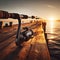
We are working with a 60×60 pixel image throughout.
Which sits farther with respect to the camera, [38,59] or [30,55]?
[30,55]

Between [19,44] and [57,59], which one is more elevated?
[19,44]

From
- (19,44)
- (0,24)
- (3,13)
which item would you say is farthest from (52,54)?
(3,13)

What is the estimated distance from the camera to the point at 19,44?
3.99 m

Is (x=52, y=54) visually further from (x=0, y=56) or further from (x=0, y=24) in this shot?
(x=0, y=56)

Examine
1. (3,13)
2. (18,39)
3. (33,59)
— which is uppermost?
(3,13)

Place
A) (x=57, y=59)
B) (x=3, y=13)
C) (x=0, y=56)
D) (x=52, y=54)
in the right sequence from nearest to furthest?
(x=3, y=13) → (x=0, y=56) → (x=57, y=59) → (x=52, y=54)

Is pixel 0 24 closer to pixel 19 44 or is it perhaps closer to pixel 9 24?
pixel 9 24

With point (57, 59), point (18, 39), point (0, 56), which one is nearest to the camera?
point (0, 56)

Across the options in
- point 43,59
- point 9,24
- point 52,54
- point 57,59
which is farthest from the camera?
point 9,24

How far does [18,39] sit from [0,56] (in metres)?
0.85

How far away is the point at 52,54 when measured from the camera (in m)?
13.8

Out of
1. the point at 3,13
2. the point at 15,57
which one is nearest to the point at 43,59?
the point at 15,57

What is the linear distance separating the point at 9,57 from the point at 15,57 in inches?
5.0

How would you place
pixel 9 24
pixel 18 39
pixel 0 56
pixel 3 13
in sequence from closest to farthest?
pixel 3 13 < pixel 0 56 < pixel 18 39 < pixel 9 24
